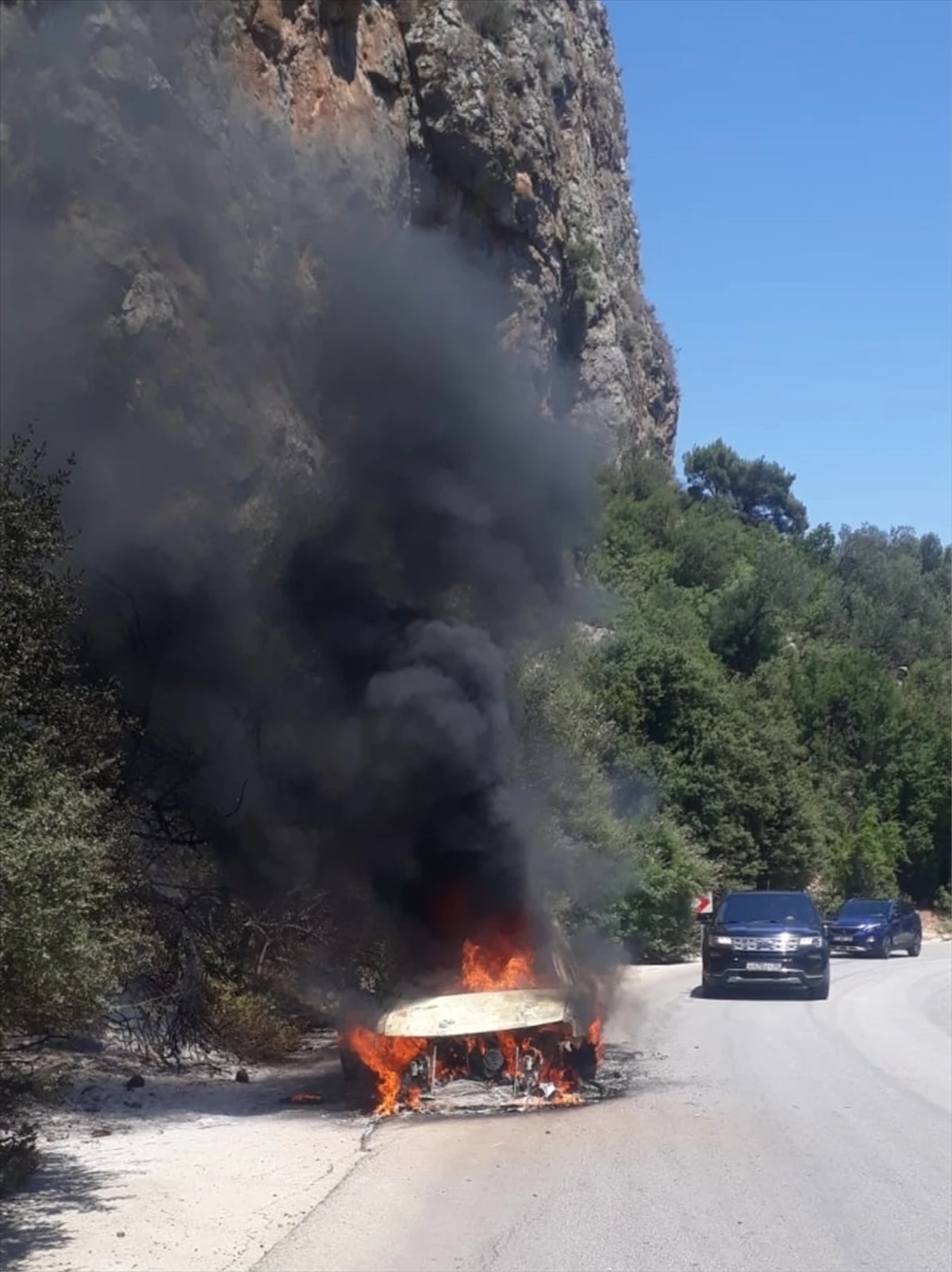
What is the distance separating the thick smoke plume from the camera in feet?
42.3

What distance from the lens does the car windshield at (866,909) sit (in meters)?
31.1

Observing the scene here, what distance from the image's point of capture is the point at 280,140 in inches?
912

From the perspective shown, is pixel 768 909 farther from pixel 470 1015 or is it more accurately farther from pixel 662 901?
pixel 470 1015

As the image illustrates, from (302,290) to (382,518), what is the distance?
4.94 metres

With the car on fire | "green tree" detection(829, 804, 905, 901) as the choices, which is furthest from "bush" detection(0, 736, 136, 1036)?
"green tree" detection(829, 804, 905, 901)

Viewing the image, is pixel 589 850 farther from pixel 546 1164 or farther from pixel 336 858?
pixel 546 1164

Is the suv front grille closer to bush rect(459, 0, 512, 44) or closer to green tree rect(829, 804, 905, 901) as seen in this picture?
bush rect(459, 0, 512, 44)

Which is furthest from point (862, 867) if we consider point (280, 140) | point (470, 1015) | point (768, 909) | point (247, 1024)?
point (470, 1015)

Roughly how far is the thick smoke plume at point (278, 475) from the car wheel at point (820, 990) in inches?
285

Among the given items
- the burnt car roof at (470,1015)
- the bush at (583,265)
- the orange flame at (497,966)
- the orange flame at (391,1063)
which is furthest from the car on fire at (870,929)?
the orange flame at (391,1063)

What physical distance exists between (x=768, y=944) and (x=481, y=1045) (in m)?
9.76

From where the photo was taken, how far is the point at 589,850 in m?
20.4

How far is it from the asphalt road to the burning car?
1.48 feet

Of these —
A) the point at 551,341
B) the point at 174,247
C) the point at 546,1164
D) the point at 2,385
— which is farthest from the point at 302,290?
the point at 551,341
